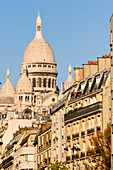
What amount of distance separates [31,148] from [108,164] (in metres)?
33.6

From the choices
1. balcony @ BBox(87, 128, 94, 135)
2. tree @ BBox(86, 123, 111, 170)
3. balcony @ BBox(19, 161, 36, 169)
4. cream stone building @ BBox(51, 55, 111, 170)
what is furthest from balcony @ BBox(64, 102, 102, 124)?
balcony @ BBox(19, 161, 36, 169)

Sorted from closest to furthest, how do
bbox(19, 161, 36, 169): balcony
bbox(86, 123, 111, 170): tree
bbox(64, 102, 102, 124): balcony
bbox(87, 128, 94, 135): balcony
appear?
bbox(86, 123, 111, 170): tree, bbox(64, 102, 102, 124): balcony, bbox(87, 128, 94, 135): balcony, bbox(19, 161, 36, 169): balcony

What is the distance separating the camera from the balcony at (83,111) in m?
61.9

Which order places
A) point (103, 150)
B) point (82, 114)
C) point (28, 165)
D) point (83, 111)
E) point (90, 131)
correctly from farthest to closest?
point (28, 165) < point (82, 114) < point (83, 111) < point (90, 131) < point (103, 150)

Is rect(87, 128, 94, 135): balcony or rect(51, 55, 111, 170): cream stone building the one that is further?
rect(87, 128, 94, 135): balcony

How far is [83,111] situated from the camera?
6500 cm

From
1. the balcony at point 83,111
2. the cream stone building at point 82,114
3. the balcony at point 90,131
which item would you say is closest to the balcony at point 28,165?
the cream stone building at point 82,114

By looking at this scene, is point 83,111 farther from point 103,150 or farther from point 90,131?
point 103,150

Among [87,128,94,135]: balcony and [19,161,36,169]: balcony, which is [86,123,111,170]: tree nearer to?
[87,128,94,135]: balcony

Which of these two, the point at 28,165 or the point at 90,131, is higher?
the point at 28,165

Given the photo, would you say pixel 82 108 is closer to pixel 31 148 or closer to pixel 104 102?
pixel 104 102

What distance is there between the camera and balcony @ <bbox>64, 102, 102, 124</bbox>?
203 feet

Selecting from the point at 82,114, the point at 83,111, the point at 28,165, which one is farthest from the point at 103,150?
the point at 28,165

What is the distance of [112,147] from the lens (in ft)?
158
